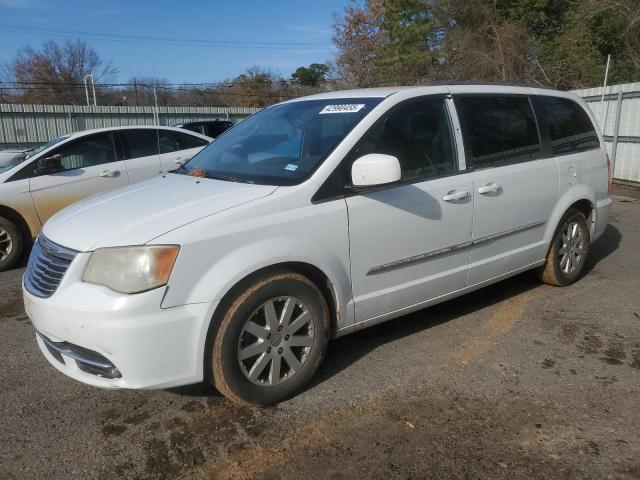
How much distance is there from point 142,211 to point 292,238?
0.83 metres

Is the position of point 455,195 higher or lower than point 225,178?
lower

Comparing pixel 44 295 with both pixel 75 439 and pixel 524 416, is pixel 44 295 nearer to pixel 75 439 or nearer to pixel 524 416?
pixel 75 439

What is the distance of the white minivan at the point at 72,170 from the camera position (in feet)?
21.3

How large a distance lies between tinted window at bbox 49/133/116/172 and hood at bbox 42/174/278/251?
3.82m

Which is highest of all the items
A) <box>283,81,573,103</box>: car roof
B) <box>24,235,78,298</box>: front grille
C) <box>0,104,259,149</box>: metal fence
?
<box>0,104,259,149</box>: metal fence

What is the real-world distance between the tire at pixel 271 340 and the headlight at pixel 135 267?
1.34 feet

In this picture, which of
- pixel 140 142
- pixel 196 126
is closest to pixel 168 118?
pixel 196 126

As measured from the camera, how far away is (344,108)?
3.73 metres

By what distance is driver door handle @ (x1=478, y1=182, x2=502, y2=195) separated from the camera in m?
4.02

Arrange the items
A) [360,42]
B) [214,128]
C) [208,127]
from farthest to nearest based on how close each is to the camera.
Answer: [360,42], [214,128], [208,127]

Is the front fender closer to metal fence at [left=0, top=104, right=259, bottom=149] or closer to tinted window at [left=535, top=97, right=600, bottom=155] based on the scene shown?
tinted window at [left=535, top=97, right=600, bottom=155]

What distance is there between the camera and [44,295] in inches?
117

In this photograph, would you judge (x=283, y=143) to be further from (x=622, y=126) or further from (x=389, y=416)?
(x=622, y=126)

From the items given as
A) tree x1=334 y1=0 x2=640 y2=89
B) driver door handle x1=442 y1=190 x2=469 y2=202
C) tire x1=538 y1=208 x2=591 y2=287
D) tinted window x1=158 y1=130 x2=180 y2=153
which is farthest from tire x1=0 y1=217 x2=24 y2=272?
tree x1=334 y1=0 x2=640 y2=89
